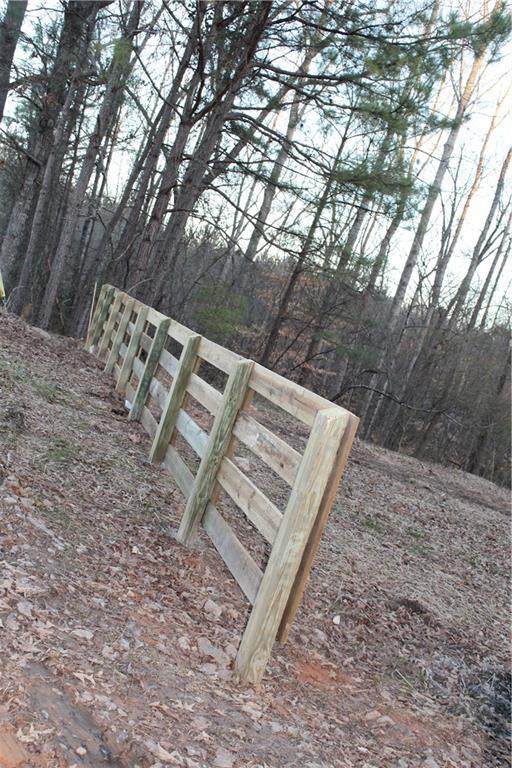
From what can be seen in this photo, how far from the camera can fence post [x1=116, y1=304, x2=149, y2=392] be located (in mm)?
7410

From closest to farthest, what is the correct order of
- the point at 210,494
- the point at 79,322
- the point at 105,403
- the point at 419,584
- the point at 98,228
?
the point at 210,494 → the point at 419,584 → the point at 105,403 → the point at 79,322 → the point at 98,228

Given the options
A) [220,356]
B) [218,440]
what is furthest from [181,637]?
[220,356]

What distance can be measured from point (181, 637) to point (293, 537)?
0.90 metres

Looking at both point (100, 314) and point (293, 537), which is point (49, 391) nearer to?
point (100, 314)

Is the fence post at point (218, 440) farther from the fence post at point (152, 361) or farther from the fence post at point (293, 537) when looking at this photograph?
the fence post at point (152, 361)

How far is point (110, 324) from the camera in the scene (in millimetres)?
9383

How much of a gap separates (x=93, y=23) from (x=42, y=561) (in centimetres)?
1099

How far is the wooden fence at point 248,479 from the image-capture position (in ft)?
10.1

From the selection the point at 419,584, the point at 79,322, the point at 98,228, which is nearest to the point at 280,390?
the point at 419,584

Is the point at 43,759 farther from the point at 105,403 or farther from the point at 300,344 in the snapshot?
the point at 300,344

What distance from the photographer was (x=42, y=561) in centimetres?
345

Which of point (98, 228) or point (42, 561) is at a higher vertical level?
point (98, 228)

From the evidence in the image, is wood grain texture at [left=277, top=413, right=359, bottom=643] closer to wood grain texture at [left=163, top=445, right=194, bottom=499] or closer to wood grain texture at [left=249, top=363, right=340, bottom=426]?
wood grain texture at [left=249, top=363, right=340, bottom=426]

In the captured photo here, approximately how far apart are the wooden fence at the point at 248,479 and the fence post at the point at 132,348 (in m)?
1.18
